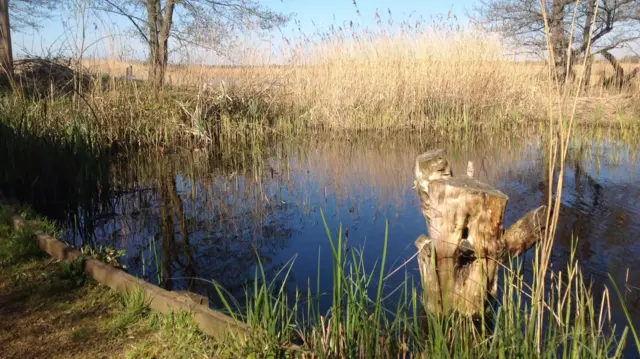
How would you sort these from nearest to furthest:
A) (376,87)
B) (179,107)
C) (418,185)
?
1. (418,185)
2. (179,107)
3. (376,87)

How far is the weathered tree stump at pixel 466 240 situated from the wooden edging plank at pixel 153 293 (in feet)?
3.24

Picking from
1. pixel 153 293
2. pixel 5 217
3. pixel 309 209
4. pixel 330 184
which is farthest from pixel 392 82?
pixel 153 293

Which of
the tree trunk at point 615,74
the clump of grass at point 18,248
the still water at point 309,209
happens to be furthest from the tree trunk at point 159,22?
the tree trunk at point 615,74

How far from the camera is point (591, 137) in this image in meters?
8.66

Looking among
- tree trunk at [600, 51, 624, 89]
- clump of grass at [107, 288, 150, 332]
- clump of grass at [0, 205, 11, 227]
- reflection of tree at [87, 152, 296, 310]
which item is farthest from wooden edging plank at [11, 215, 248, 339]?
tree trunk at [600, 51, 624, 89]

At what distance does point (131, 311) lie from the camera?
7.56 feet

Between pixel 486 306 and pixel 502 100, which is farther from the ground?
pixel 502 100

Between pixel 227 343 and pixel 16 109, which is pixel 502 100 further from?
pixel 227 343

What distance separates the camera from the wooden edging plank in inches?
81.6

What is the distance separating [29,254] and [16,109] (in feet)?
13.4

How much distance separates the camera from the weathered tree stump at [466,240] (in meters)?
2.41

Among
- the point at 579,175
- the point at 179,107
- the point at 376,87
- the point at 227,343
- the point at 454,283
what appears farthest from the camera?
the point at 376,87

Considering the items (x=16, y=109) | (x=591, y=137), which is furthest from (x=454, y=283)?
(x=591, y=137)

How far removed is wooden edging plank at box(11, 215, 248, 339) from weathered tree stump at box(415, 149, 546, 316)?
0.99m
